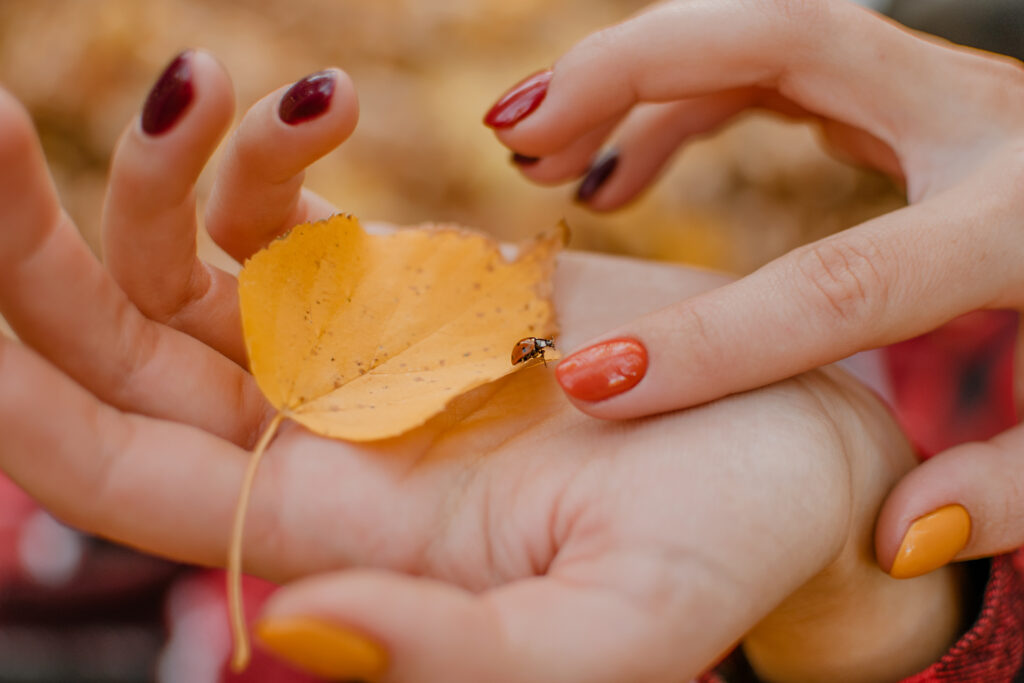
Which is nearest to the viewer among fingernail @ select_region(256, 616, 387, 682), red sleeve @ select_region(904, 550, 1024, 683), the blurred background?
fingernail @ select_region(256, 616, 387, 682)

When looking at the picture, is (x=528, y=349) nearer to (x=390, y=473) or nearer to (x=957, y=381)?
(x=390, y=473)

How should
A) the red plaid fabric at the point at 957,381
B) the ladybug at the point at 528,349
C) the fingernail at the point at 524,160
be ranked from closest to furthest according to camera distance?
the ladybug at the point at 528,349
the fingernail at the point at 524,160
the red plaid fabric at the point at 957,381

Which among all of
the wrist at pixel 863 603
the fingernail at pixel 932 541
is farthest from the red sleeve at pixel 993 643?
the fingernail at pixel 932 541

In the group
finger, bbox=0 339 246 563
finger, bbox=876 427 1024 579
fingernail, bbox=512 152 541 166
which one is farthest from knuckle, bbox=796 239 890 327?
finger, bbox=0 339 246 563

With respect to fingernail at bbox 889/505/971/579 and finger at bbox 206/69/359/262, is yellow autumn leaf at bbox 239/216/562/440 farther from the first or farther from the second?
fingernail at bbox 889/505/971/579

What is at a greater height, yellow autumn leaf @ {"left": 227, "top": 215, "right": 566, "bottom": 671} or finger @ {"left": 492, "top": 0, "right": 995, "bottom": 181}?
finger @ {"left": 492, "top": 0, "right": 995, "bottom": 181}

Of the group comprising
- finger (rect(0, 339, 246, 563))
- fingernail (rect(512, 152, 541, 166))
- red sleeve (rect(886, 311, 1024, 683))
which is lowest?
red sleeve (rect(886, 311, 1024, 683))

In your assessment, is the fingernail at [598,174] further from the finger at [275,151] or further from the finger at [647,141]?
the finger at [275,151]
